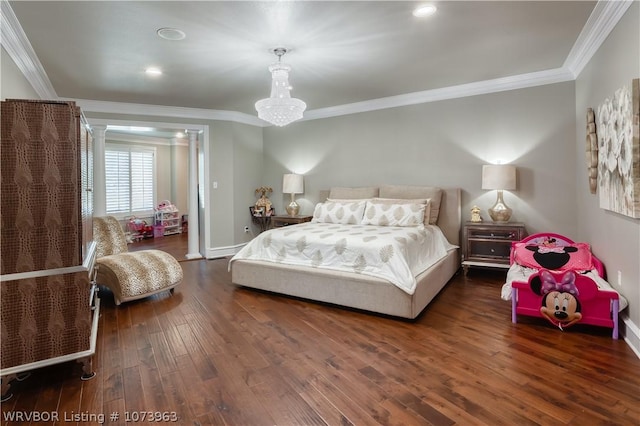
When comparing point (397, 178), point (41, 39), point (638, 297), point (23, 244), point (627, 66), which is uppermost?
point (41, 39)

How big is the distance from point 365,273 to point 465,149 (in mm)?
2587

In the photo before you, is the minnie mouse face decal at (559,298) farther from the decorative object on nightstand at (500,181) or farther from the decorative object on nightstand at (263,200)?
the decorative object on nightstand at (263,200)

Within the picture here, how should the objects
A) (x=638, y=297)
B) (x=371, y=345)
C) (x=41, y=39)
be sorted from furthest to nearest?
(x=41, y=39) → (x=371, y=345) → (x=638, y=297)

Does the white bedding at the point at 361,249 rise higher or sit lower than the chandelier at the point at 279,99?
lower

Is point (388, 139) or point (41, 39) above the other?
point (41, 39)

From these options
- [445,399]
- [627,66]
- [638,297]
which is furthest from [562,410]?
[627,66]

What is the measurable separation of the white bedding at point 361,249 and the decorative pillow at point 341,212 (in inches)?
15.4

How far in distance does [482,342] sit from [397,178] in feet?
10.0

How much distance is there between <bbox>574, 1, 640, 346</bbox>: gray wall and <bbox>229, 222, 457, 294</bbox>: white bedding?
146cm

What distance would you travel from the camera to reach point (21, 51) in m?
3.12

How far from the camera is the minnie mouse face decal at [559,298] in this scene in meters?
2.71

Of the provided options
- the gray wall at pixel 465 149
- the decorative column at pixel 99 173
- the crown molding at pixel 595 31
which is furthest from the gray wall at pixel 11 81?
the crown molding at pixel 595 31

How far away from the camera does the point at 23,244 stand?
2023 mm

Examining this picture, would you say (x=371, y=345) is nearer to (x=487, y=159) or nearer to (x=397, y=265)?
(x=397, y=265)
